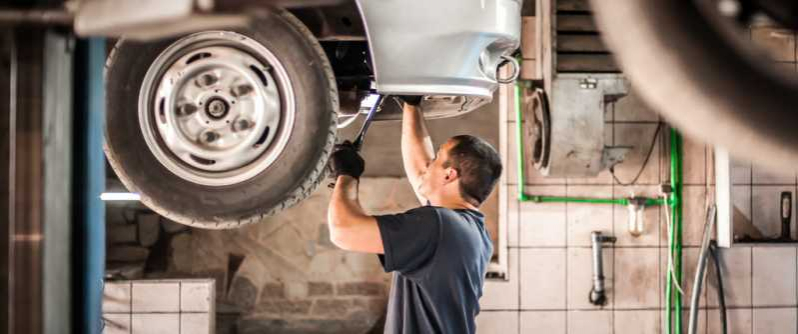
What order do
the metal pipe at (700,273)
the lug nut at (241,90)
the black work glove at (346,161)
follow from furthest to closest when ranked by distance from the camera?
1. the metal pipe at (700,273)
2. the black work glove at (346,161)
3. the lug nut at (241,90)

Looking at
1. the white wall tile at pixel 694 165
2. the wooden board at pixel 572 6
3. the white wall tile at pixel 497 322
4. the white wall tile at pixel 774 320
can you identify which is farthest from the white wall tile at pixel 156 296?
the white wall tile at pixel 774 320

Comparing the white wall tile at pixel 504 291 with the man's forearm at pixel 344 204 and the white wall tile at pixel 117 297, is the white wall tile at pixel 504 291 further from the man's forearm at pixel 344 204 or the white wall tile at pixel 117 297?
the man's forearm at pixel 344 204

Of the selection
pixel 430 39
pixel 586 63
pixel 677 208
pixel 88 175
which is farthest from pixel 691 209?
pixel 88 175

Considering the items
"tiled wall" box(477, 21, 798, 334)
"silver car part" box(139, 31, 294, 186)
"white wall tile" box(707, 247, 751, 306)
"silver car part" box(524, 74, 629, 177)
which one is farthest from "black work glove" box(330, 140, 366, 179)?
"white wall tile" box(707, 247, 751, 306)

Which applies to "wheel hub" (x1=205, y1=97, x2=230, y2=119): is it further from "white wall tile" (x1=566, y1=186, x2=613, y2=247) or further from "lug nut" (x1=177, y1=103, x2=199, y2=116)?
"white wall tile" (x1=566, y1=186, x2=613, y2=247)

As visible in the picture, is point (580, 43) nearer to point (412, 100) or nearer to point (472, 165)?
point (472, 165)

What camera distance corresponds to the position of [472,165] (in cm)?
271

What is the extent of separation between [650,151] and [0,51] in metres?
4.07

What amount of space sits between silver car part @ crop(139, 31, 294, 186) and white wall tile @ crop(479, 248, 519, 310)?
9.77 ft

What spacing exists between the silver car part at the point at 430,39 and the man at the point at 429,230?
15.3 inches

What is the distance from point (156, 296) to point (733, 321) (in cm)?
330

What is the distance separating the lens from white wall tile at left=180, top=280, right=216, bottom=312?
14.5 feet

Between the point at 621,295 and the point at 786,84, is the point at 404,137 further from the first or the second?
the point at 621,295

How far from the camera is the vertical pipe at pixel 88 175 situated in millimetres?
1472
